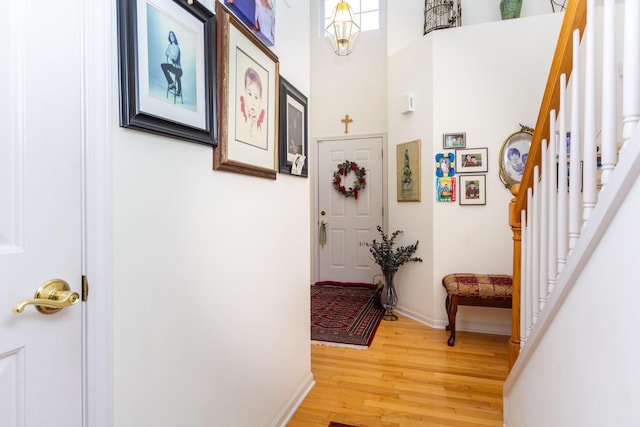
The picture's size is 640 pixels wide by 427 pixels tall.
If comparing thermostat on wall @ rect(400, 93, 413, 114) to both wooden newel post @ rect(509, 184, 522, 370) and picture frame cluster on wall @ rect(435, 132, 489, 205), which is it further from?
wooden newel post @ rect(509, 184, 522, 370)

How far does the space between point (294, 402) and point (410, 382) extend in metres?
0.82

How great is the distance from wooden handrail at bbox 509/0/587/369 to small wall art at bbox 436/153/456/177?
165 centimetres

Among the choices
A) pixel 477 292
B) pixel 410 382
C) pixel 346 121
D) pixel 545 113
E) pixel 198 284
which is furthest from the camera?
pixel 346 121

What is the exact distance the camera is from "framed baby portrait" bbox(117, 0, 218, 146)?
953mm

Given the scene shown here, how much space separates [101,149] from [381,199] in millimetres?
4407

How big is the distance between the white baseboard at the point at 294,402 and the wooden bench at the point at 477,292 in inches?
55.3

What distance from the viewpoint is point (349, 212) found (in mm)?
5230

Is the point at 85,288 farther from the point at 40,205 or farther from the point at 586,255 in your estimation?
the point at 586,255

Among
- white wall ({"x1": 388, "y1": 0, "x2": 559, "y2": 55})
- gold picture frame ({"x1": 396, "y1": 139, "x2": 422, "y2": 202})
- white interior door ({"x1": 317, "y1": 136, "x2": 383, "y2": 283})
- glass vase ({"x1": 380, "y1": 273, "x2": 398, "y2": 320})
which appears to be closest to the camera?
gold picture frame ({"x1": 396, "y1": 139, "x2": 422, "y2": 202})

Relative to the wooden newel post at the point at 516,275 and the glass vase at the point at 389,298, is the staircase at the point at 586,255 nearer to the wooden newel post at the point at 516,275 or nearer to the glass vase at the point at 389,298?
the wooden newel post at the point at 516,275

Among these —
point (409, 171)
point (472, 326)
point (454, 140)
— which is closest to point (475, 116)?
point (454, 140)

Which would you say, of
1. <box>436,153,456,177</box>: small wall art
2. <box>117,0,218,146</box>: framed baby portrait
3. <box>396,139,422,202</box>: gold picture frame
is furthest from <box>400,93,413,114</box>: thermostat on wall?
<box>117,0,218,146</box>: framed baby portrait

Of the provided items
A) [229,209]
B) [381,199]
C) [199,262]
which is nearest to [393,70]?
[381,199]

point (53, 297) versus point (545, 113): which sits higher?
point (545, 113)
